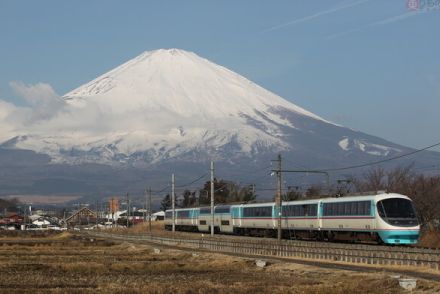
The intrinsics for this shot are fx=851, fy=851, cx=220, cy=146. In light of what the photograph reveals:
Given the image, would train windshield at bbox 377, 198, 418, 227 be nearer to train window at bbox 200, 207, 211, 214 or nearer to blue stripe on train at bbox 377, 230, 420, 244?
blue stripe on train at bbox 377, 230, 420, 244

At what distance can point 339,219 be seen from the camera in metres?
58.7

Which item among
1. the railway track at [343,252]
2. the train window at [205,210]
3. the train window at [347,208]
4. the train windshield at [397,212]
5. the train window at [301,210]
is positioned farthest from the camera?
the train window at [205,210]

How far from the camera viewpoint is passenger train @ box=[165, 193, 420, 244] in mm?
51844

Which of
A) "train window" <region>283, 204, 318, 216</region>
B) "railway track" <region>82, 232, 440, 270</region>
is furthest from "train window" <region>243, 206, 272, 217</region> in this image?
"railway track" <region>82, 232, 440, 270</region>

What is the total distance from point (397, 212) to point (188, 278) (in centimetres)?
1934

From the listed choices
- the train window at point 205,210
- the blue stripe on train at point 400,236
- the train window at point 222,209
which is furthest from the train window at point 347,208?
the train window at point 205,210

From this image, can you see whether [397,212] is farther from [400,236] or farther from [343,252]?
[343,252]

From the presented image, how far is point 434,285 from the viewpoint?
29.3 metres

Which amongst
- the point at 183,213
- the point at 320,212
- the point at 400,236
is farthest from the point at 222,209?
the point at 400,236

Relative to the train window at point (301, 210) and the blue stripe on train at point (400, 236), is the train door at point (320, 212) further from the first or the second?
the blue stripe on train at point (400, 236)

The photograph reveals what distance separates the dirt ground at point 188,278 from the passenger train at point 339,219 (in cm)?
969

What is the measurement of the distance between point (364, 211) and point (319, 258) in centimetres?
688

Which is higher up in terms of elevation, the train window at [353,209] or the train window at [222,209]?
the train window at [222,209]

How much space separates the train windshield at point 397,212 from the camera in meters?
51.8
